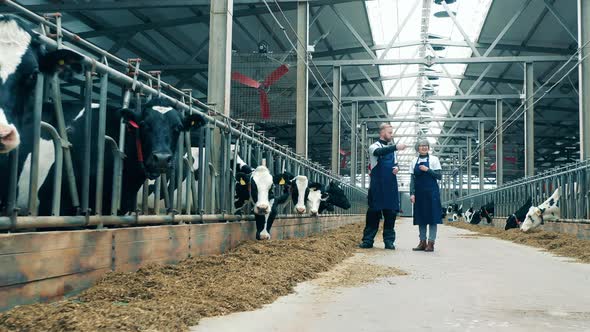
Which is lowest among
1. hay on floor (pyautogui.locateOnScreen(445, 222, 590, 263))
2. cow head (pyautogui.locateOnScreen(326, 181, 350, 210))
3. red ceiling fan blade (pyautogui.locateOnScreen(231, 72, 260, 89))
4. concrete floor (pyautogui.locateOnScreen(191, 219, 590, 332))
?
concrete floor (pyautogui.locateOnScreen(191, 219, 590, 332))

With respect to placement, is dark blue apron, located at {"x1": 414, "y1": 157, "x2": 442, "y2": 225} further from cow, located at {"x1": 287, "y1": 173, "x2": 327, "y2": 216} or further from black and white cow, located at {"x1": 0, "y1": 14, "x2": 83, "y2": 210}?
black and white cow, located at {"x1": 0, "y1": 14, "x2": 83, "y2": 210}

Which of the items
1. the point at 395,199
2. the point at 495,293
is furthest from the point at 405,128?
the point at 495,293

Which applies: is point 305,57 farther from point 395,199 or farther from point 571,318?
point 571,318

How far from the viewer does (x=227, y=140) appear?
8758 mm

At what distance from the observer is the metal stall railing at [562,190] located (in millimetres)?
13477

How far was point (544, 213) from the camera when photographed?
A: 1631 centimetres

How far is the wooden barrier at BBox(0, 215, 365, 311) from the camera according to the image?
3.42 m

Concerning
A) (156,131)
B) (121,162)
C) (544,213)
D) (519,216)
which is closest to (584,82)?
(544,213)

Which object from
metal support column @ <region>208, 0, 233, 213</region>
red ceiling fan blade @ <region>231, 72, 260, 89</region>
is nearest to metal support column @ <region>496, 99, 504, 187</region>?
red ceiling fan blade @ <region>231, 72, 260, 89</region>

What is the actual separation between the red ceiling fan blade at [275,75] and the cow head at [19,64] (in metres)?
15.5

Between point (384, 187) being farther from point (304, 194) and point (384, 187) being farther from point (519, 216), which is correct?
point (519, 216)

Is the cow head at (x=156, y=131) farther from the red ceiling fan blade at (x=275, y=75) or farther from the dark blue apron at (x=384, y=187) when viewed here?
the red ceiling fan blade at (x=275, y=75)

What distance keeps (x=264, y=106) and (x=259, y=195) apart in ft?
34.2

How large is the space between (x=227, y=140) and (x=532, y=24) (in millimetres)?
17428
